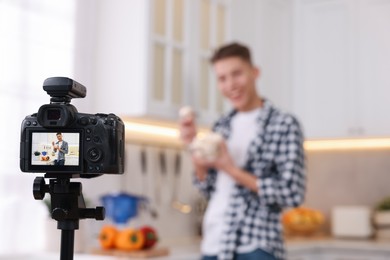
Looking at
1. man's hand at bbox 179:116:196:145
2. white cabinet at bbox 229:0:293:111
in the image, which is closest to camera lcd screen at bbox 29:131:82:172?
man's hand at bbox 179:116:196:145

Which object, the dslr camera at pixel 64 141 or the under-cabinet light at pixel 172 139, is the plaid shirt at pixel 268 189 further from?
the dslr camera at pixel 64 141

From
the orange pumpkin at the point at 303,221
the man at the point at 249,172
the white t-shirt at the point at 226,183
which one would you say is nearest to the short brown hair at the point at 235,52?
the man at the point at 249,172

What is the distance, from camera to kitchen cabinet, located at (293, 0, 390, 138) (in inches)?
131

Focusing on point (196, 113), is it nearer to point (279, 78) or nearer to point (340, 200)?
point (279, 78)

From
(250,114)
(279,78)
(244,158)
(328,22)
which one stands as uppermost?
(328,22)

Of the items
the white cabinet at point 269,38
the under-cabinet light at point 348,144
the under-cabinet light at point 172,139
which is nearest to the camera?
the under-cabinet light at point 172,139

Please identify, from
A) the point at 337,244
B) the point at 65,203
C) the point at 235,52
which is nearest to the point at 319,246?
the point at 337,244

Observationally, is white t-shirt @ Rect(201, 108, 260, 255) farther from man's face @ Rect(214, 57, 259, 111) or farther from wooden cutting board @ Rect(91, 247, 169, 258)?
wooden cutting board @ Rect(91, 247, 169, 258)

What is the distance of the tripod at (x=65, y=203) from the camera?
907mm

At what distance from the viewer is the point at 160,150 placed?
309cm

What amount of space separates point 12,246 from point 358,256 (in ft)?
5.41

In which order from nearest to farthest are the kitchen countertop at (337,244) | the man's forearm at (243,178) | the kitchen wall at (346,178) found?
the man's forearm at (243,178)
the kitchen countertop at (337,244)
the kitchen wall at (346,178)

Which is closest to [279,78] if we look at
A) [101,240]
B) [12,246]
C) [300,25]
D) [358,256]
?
[300,25]

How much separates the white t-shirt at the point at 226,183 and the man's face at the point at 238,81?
6cm
